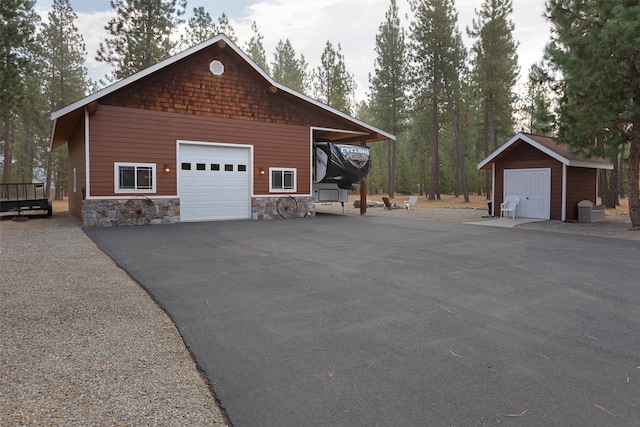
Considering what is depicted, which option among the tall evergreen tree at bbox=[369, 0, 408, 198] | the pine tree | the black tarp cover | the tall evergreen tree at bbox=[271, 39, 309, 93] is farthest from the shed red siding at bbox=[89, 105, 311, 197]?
the tall evergreen tree at bbox=[271, 39, 309, 93]

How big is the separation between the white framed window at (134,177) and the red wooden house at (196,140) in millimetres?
28

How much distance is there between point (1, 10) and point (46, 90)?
47.9 ft

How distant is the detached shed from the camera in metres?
14.1

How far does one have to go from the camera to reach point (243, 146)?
14.0 m

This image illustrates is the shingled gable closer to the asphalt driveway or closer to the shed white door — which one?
the shed white door

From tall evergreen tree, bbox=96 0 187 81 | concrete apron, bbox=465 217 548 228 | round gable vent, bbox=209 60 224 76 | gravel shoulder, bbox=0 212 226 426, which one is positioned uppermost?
tall evergreen tree, bbox=96 0 187 81

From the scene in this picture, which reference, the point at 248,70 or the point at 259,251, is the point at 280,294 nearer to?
the point at 259,251

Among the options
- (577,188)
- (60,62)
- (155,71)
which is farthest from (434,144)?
(60,62)

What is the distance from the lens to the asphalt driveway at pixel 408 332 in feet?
7.46

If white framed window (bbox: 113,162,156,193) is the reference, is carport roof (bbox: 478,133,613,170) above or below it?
above

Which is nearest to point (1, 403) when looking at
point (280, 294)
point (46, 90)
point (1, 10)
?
point (280, 294)

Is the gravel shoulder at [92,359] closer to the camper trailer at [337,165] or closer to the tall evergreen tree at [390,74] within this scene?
the camper trailer at [337,165]

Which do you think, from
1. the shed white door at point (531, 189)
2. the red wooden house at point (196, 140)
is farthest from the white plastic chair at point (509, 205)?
the red wooden house at point (196, 140)

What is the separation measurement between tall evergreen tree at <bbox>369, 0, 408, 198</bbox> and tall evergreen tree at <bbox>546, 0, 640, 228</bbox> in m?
20.8
